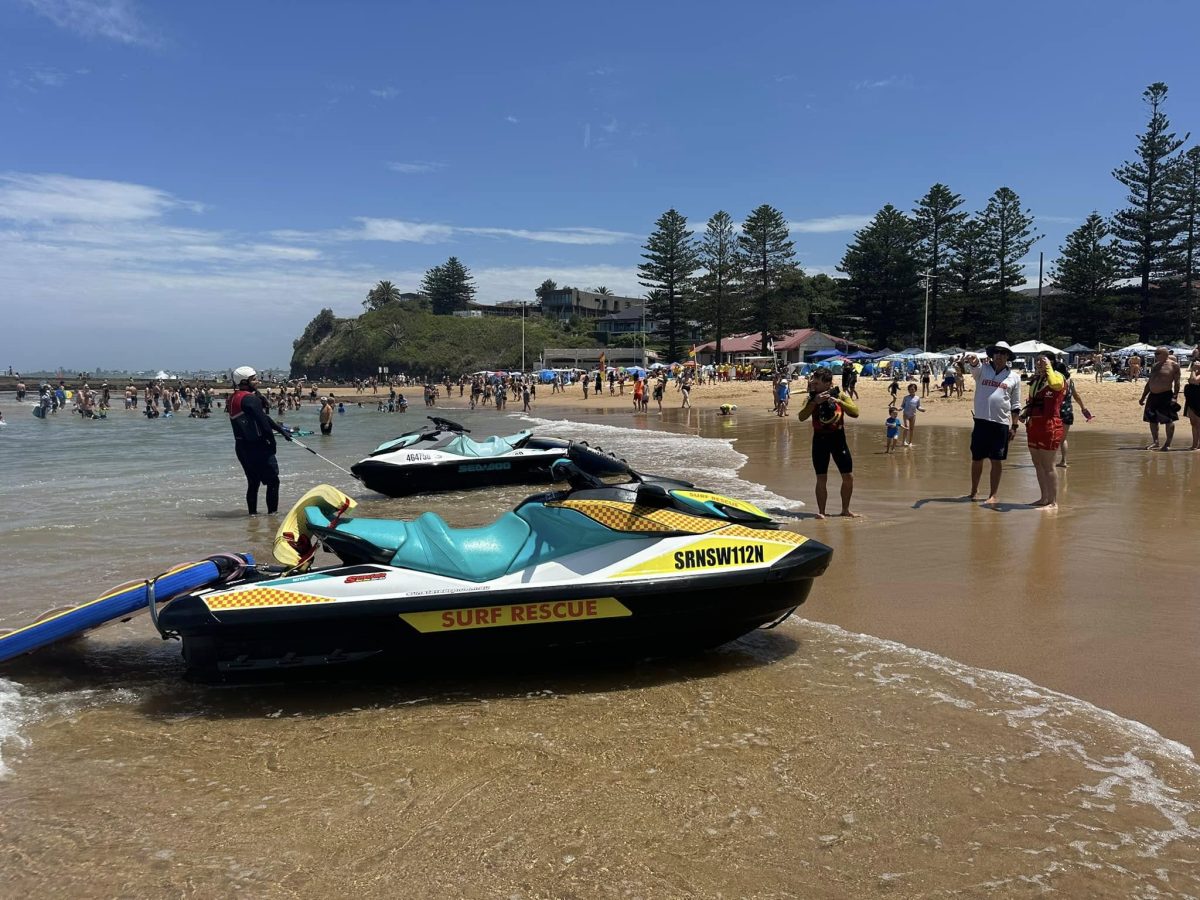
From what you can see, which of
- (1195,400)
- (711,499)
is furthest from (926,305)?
(711,499)

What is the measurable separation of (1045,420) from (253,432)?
872cm

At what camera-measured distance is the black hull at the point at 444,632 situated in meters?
3.92

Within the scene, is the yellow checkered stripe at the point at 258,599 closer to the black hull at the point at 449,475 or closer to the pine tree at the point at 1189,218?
the black hull at the point at 449,475

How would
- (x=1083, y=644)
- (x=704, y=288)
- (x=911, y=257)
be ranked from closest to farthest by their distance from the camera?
1. (x=1083, y=644)
2. (x=911, y=257)
3. (x=704, y=288)

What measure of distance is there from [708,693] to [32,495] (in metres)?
12.6

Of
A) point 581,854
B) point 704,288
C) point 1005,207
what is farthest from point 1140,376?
point 581,854

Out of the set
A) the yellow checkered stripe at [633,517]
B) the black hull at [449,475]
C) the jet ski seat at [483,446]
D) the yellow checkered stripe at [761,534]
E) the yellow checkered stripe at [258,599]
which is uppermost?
the yellow checkered stripe at [633,517]

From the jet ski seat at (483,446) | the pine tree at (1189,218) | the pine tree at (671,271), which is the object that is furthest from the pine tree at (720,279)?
the jet ski seat at (483,446)

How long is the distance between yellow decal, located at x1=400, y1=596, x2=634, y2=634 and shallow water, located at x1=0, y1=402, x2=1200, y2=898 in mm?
369

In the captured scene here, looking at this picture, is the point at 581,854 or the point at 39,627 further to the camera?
the point at 39,627

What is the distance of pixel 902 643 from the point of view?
475 centimetres

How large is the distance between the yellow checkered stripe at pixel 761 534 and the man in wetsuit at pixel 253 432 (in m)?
6.12

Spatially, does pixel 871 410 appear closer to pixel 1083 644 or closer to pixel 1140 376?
pixel 1140 376

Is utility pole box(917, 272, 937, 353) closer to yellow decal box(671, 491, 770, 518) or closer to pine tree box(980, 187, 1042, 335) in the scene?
pine tree box(980, 187, 1042, 335)
